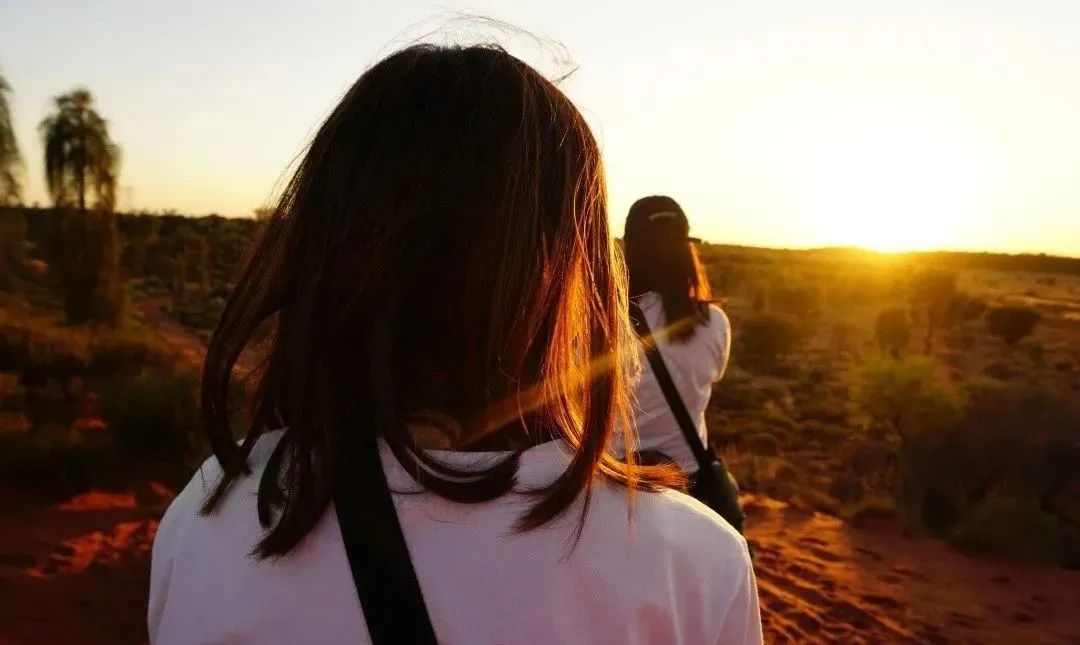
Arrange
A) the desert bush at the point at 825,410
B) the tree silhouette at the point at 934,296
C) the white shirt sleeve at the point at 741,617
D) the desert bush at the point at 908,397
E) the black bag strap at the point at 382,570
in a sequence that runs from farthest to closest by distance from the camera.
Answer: the tree silhouette at the point at 934,296 < the desert bush at the point at 825,410 < the desert bush at the point at 908,397 < the white shirt sleeve at the point at 741,617 < the black bag strap at the point at 382,570

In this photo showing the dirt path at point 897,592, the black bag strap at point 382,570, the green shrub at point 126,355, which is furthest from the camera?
the green shrub at point 126,355

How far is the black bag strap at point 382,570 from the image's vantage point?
805 mm

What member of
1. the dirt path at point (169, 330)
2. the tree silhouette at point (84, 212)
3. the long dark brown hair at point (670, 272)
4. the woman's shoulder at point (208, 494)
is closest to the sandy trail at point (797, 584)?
the long dark brown hair at point (670, 272)

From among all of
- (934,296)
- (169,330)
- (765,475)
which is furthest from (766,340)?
(169,330)

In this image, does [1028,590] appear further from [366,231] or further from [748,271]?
[748,271]

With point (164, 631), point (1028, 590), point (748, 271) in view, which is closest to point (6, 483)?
point (164, 631)

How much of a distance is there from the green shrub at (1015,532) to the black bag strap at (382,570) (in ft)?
27.7

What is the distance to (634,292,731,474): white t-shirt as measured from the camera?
2648 millimetres

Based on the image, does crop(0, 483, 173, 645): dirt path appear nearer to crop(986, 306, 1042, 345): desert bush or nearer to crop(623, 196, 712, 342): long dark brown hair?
crop(623, 196, 712, 342): long dark brown hair

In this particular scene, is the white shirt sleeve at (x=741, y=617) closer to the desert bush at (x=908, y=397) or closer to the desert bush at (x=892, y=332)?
the desert bush at (x=908, y=397)

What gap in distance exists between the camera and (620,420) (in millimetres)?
1139

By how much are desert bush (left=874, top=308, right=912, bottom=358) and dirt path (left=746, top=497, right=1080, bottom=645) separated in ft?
66.6

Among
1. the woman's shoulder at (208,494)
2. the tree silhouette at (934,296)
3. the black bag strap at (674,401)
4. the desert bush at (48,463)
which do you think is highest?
the woman's shoulder at (208,494)

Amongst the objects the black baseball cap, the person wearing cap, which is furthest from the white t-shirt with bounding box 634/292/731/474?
the black baseball cap
